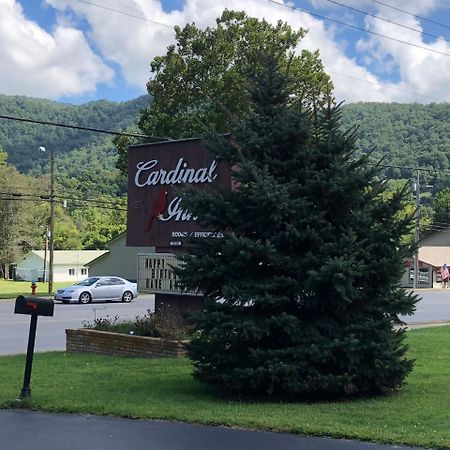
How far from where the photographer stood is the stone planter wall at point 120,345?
14.5 meters

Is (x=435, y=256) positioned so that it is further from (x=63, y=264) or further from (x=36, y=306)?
(x=36, y=306)

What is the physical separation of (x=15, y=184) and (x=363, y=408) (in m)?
76.1

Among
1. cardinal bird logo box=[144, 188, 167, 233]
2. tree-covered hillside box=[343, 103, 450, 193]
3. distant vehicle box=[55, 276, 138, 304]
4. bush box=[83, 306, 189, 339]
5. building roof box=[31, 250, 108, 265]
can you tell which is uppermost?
tree-covered hillside box=[343, 103, 450, 193]

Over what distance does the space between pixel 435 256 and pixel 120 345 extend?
210 feet

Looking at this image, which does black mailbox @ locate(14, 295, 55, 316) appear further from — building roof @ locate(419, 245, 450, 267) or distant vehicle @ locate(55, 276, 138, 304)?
building roof @ locate(419, 245, 450, 267)

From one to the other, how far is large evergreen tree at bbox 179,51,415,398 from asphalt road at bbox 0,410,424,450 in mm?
1597

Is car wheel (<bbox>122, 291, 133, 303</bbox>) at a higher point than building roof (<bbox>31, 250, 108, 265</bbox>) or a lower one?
lower

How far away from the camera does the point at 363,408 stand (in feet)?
A: 29.4

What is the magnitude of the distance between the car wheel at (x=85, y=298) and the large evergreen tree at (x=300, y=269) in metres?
29.8

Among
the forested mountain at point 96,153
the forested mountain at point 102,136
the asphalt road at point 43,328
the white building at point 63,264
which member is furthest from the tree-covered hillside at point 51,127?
the asphalt road at point 43,328

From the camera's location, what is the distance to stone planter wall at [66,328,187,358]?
14531mm

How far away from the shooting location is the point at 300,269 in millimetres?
9539

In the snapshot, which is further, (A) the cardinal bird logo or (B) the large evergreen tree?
(A) the cardinal bird logo

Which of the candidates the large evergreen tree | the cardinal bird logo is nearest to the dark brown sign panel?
the cardinal bird logo
